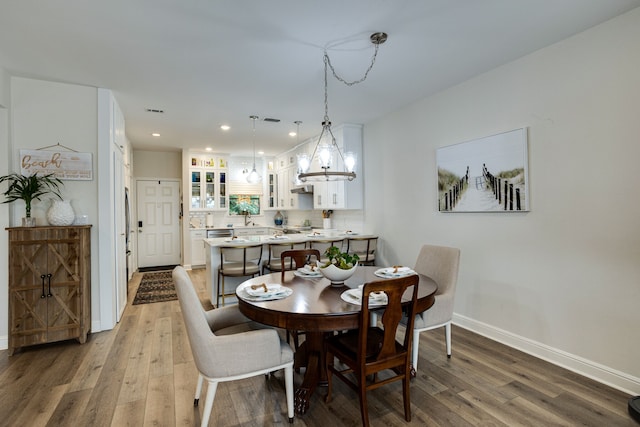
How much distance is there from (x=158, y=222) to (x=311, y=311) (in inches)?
259

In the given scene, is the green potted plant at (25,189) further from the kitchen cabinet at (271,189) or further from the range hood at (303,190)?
the kitchen cabinet at (271,189)

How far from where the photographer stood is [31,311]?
3051mm

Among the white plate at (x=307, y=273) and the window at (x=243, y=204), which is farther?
the window at (x=243, y=204)

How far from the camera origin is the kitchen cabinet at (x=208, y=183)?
23.5 feet

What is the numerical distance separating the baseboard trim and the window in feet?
18.5

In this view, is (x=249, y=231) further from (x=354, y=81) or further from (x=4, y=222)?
(x=354, y=81)

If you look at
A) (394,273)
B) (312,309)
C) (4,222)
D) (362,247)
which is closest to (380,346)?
(312,309)

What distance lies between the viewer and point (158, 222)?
7.32 m

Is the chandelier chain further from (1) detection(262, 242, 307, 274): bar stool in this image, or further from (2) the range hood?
(2) the range hood

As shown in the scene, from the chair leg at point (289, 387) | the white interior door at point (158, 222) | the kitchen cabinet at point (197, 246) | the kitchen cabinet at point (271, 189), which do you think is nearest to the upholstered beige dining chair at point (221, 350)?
the chair leg at point (289, 387)

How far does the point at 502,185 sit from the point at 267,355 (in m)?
2.62

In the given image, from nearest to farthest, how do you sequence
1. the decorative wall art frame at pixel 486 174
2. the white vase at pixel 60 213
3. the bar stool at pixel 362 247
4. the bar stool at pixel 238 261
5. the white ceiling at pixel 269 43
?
the white ceiling at pixel 269 43, the decorative wall art frame at pixel 486 174, the white vase at pixel 60 213, the bar stool at pixel 238 261, the bar stool at pixel 362 247

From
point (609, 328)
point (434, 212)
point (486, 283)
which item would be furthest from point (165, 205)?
point (609, 328)

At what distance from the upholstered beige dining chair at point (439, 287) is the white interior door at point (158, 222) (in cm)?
609
